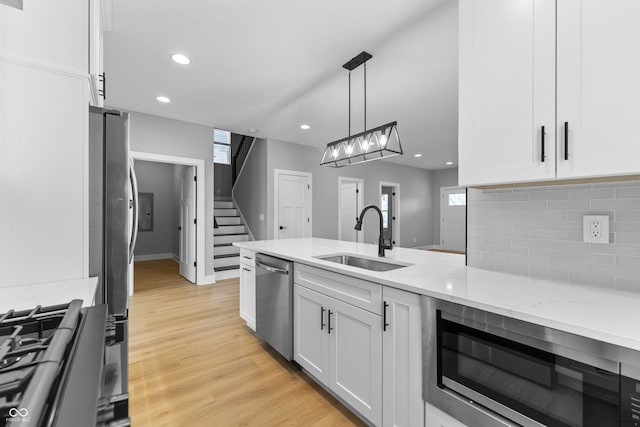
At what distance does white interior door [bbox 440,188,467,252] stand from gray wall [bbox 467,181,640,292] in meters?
7.57

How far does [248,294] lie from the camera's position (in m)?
2.80

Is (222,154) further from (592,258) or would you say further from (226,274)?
(592,258)

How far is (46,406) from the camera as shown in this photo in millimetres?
390

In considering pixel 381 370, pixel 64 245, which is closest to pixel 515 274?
pixel 381 370

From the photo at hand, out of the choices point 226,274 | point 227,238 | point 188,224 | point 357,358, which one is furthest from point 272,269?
point 227,238

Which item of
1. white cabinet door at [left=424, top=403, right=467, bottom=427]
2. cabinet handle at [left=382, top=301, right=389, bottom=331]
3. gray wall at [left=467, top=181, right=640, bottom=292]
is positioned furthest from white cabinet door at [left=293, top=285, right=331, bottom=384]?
gray wall at [left=467, top=181, right=640, bottom=292]

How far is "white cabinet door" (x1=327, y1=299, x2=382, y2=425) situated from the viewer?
56.9 inches

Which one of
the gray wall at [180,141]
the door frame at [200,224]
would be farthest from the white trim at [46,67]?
the door frame at [200,224]

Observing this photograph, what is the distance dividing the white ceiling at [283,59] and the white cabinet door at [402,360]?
2.05 meters

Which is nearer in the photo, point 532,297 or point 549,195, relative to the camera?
point 532,297

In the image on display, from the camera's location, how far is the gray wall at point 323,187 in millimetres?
5543

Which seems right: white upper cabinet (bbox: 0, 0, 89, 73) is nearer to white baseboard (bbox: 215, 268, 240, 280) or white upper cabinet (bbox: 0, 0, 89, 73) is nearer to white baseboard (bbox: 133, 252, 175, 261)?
white baseboard (bbox: 215, 268, 240, 280)

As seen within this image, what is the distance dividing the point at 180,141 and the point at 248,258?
112 inches

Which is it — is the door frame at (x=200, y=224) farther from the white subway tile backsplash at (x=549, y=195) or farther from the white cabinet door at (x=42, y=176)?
the white subway tile backsplash at (x=549, y=195)
